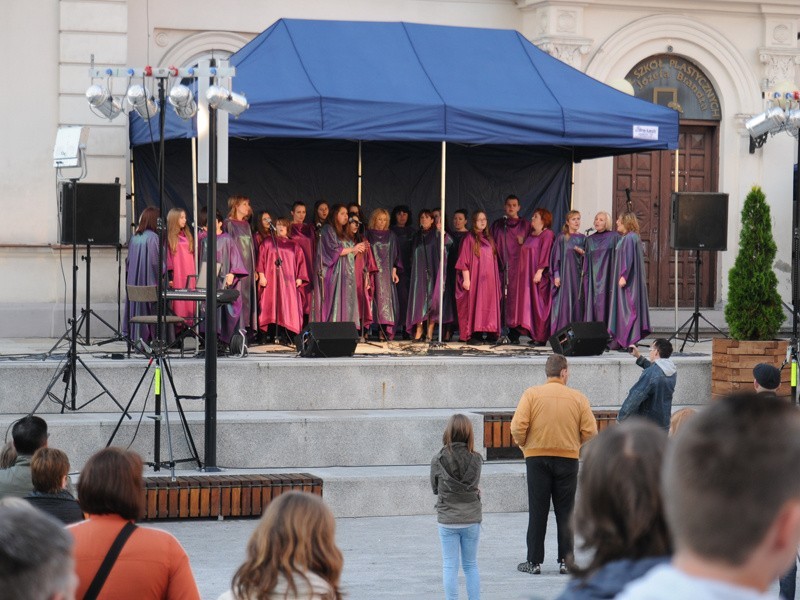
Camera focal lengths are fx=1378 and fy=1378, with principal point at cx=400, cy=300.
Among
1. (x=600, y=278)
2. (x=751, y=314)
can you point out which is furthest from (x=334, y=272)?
(x=751, y=314)

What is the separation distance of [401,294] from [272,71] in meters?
3.98

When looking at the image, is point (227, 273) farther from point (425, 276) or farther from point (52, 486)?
point (52, 486)

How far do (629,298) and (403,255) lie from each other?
3.04 m

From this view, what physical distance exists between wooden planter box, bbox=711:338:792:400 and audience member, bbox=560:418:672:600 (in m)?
11.8

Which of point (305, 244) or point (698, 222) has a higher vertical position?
point (698, 222)

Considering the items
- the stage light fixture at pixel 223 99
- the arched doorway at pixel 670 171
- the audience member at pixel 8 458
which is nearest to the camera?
the audience member at pixel 8 458

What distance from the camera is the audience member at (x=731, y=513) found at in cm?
202

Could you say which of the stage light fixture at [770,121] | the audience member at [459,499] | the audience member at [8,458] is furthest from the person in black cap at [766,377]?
the stage light fixture at [770,121]

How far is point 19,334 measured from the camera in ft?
56.8

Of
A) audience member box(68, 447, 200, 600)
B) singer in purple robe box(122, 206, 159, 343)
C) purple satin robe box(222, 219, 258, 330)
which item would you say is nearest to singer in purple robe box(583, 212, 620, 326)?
purple satin robe box(222, 219, 258, 330)

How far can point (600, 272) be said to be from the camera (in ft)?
55.5

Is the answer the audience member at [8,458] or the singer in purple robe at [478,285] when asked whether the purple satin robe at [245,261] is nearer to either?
the singer in purple robe at [478,285]

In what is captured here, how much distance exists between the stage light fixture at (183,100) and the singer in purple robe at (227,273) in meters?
3.31

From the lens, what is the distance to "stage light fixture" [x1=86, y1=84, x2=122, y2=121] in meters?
13.0
